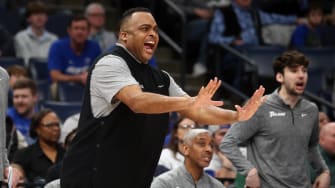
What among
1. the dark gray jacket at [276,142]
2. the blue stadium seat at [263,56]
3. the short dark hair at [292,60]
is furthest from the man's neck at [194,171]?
the blue stadium seat at [263,56]

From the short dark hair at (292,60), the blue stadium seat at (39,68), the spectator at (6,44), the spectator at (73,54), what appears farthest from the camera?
the spectator at (6,44)

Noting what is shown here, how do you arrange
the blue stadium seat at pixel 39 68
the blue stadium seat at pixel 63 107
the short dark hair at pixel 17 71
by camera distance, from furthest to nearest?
the blue stadium seat at pixel 39 68, the short dark hair at pixel 17 71, the blue stadium seat at pixel 63 107

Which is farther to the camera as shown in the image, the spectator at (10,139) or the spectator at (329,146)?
the spectator at (10,139)

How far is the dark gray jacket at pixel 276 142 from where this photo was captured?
23.2ft

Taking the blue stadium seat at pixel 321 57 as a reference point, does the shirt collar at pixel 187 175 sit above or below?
below

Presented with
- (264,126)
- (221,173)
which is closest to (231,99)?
(221,173)

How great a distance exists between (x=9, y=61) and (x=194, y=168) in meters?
4.37

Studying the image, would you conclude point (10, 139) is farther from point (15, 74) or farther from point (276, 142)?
point (276, 142)

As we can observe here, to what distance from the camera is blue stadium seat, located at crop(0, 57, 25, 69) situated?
11102 mm

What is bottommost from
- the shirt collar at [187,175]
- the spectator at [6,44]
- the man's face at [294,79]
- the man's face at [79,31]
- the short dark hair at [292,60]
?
the shirt collar at [187,175]

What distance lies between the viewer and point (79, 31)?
36.2 feet

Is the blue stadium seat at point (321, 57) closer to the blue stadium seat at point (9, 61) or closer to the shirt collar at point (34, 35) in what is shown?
the shirt collar at point (34, 35)

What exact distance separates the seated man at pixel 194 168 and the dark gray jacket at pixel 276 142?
0.82 ft

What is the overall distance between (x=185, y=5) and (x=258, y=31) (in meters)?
2.45
